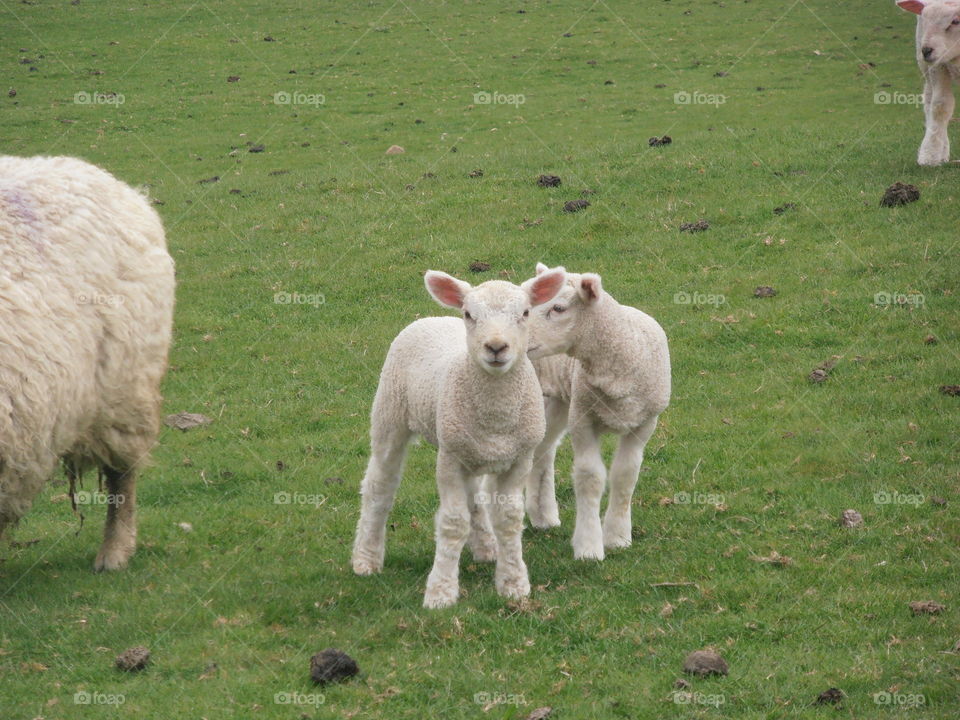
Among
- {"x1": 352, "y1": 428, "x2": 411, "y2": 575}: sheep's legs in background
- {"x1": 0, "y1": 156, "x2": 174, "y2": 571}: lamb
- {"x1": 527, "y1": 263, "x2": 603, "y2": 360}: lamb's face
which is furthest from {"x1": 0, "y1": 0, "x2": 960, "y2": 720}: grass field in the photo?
{"x1": 527, "y1": 263, "x2": 603, "y2": 360}: lamb's face

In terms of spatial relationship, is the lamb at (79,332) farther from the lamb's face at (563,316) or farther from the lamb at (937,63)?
the lamb at (937,63)

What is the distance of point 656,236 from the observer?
15148 millimetres

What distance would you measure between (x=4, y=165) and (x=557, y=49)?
23.3 metres

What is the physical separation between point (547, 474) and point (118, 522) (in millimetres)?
3272

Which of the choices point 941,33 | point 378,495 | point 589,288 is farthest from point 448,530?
point 941,33

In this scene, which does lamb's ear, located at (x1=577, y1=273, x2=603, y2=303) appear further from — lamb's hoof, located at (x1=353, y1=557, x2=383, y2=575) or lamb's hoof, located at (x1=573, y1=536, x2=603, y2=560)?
lamb's hoof, located at (x1=353, y1=557, x2=383, y2=575)

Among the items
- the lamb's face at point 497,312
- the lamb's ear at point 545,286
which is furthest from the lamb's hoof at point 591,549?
the lamb's ear at point 545,286

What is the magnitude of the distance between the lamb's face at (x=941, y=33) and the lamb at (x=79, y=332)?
36.2 feet

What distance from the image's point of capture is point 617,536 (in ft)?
26.9

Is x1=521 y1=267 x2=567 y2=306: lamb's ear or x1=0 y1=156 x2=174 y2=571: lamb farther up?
x1=521 y1=267 x2=567 y2=306: lamb's ear

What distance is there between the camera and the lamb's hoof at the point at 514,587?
7.30 meters

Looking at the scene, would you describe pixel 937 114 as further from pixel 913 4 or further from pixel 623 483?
pixel 623 483

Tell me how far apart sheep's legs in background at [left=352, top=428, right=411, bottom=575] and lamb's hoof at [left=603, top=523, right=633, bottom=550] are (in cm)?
157

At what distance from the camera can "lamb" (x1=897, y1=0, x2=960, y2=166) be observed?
1526cm
